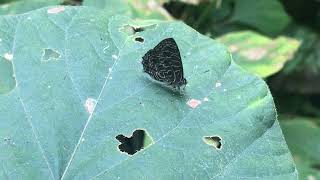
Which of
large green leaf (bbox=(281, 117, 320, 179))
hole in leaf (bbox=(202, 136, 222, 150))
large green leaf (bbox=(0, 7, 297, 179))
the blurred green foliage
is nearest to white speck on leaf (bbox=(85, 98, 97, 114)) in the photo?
large green leaf (bbox=(0, 7, 297, 179))

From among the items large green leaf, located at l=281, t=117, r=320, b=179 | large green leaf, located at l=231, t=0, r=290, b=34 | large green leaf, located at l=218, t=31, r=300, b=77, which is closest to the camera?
large green leaf, located at l=218, t=31, r=300, b=77

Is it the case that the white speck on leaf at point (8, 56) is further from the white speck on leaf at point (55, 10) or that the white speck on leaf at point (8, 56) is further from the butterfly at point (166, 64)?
the butterfly at point (166, 64)

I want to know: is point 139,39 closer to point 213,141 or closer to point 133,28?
point 133,28

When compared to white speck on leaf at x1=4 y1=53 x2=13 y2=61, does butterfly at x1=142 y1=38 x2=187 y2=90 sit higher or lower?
higher

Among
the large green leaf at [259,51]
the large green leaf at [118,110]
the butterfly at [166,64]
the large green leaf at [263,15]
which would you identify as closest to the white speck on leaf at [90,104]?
the large green leaf at [118,110]

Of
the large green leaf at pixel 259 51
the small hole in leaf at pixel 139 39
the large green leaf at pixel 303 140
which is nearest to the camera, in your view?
the small hole in leaf at pixel 139 39

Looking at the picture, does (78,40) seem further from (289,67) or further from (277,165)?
(289,67)

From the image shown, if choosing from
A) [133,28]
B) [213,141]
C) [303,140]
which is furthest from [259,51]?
[213,141]

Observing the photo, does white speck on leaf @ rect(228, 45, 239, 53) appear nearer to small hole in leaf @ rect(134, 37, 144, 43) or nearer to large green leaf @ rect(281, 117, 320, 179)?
large green leaf @ rect(281, 117, 320, 179)

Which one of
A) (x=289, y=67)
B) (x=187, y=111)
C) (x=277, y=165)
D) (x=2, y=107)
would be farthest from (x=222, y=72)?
(x=289, y=67)
